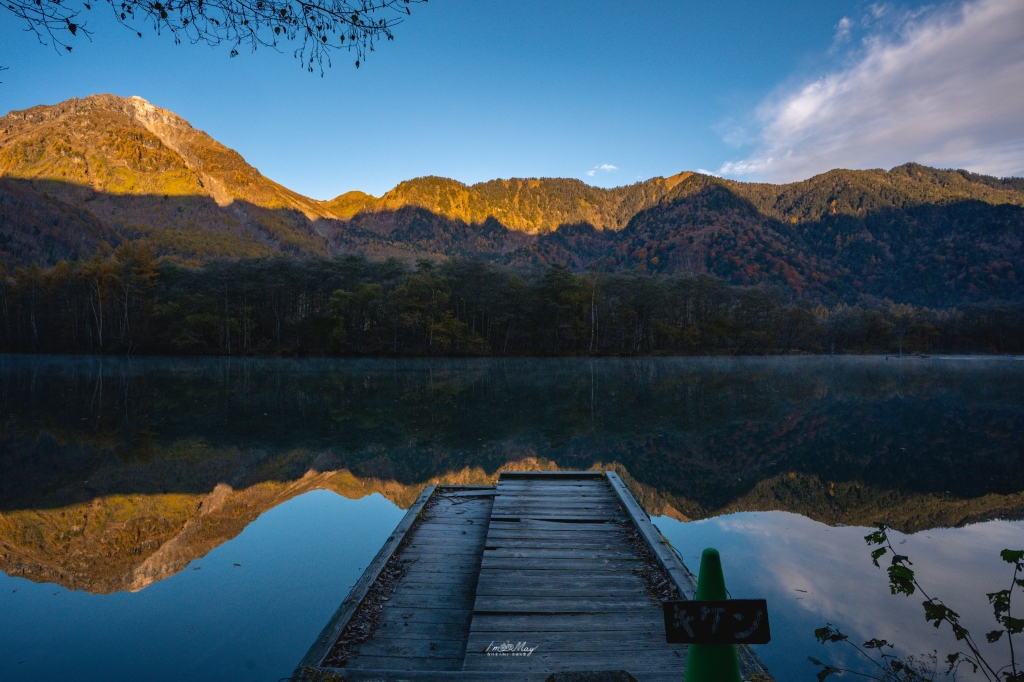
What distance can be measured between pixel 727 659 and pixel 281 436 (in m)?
12.9

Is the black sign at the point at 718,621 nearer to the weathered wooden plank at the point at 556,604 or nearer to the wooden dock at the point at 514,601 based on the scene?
the wooden dock at the point at 514,601

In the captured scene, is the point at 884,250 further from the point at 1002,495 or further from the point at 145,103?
the point at 145,103

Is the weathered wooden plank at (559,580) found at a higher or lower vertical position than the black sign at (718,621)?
lower

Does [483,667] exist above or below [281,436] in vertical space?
above

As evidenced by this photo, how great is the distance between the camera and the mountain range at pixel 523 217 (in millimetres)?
108125

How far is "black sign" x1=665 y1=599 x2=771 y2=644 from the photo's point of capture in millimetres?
1579

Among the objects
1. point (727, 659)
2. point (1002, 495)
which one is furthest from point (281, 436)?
point (1002, 495)

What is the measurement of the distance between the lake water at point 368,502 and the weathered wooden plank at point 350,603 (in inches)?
30.8

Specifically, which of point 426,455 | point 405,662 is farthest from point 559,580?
point 426,455

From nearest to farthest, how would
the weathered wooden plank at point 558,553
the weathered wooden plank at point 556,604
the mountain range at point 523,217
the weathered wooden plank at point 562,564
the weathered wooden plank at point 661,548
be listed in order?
the weathered wooden plank at point 556,604 < the weathered wooden plank at point 661,548 < the weathered wooden plank at point 562,564 < the weathered wooden plank at point 558,553 < the mountain range at point 523,217

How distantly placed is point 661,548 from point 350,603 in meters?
2.77

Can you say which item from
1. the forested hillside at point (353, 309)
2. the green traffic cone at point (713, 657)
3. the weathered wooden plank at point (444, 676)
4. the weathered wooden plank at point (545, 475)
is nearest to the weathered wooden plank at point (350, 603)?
the weathered wooden plank at point (444, 676)

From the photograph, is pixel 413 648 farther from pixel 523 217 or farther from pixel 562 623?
pixel 523 217

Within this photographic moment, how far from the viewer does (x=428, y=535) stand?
555 centimetres
